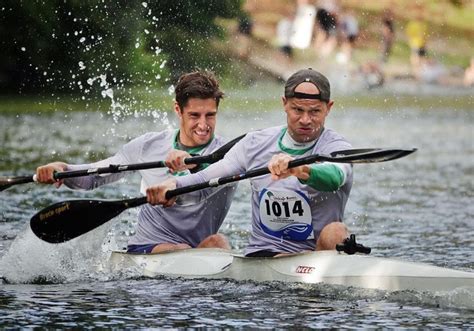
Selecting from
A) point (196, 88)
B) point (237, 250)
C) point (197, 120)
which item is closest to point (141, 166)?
point (197, 120)

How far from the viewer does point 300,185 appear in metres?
10.2

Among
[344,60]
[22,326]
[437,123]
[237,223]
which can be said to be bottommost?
[22,326]

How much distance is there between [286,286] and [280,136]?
1.06 m

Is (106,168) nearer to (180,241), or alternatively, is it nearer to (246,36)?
(180,241)

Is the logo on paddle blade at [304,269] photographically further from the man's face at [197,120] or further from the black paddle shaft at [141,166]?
the man's face at [197,120]

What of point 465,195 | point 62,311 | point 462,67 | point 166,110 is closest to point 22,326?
point 62,311

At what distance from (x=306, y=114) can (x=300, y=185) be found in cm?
50

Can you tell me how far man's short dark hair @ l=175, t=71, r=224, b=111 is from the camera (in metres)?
11.1

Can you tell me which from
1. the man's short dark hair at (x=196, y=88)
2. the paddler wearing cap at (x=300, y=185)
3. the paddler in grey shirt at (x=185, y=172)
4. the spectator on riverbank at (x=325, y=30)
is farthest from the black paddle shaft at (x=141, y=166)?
the spectator on riverbank at (x=325, y=30)

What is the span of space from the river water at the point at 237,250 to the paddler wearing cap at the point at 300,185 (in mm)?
351

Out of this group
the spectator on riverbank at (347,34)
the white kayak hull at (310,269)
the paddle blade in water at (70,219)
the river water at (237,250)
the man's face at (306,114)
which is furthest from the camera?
the spectator on riverbank at (347,34)

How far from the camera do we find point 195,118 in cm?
1115

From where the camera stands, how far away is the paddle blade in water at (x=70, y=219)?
11.7 m

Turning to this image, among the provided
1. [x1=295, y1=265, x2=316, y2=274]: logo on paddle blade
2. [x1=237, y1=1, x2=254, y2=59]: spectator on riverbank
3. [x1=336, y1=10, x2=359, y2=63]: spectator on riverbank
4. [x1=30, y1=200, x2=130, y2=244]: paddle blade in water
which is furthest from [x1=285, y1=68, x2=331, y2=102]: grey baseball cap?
[x1=336, y1=10, x2=359, y2=63]: spectator on riverbank
